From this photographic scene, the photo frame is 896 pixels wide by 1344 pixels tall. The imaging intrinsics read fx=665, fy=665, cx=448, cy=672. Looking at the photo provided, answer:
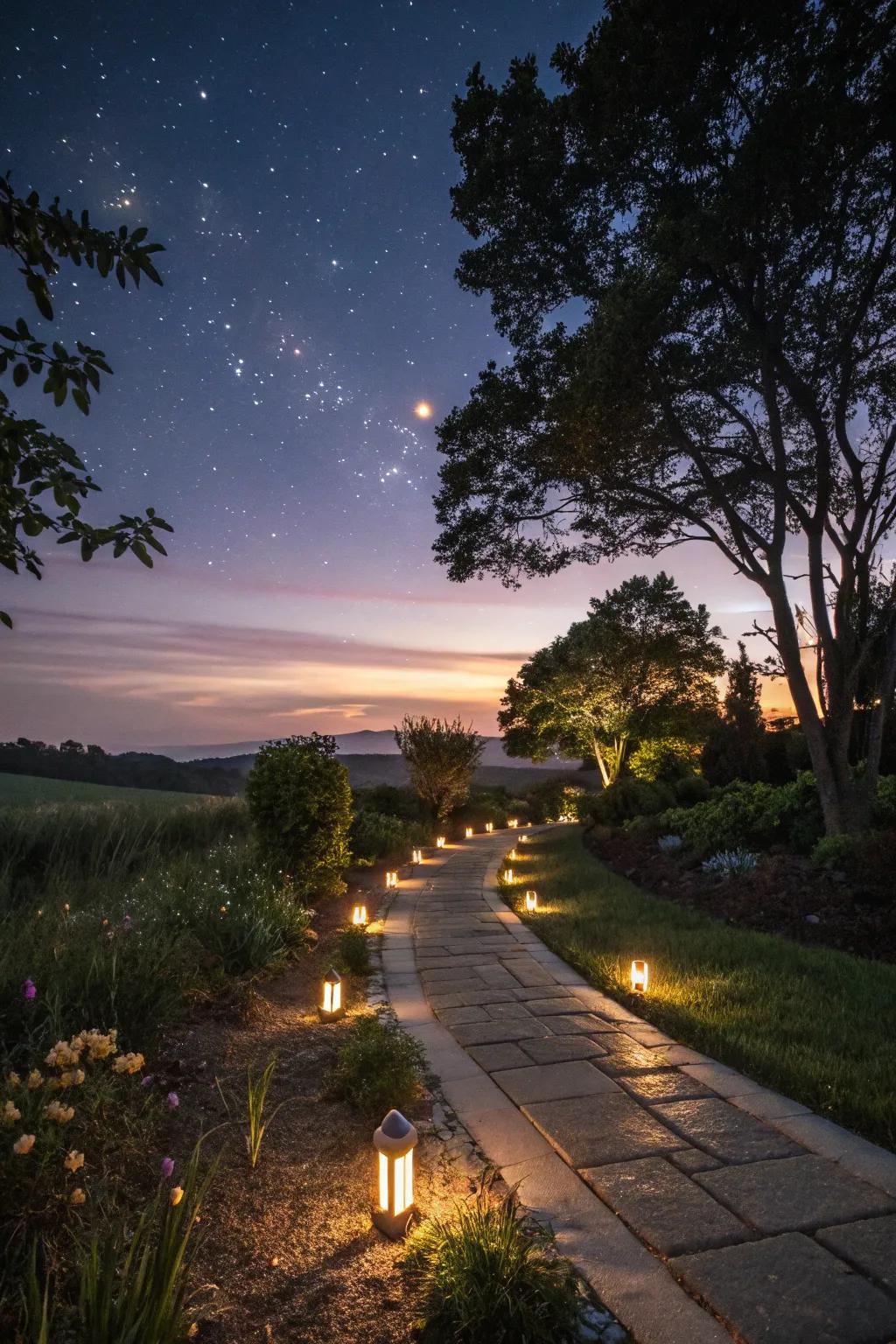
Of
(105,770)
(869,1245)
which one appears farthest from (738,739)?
(105,770)

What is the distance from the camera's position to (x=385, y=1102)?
3348mm

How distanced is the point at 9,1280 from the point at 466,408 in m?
9.66

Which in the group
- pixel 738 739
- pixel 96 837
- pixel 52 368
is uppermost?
pixel 52 368

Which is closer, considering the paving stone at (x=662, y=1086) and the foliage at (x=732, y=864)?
the paving stone at (x=662, y=1086)

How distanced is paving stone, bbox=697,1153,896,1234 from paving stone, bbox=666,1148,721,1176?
0.05m

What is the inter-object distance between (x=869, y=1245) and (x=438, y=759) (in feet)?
49.3

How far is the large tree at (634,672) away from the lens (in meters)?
23.5

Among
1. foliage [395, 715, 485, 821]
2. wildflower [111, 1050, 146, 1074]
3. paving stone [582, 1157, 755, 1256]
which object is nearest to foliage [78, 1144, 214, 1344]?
wildflower [111, 1050, 146, 1074]

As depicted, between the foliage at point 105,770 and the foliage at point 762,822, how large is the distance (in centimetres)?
2081

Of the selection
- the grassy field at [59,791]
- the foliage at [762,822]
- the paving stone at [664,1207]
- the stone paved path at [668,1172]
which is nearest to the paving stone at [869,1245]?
→ the stone paved path at [668,1172]

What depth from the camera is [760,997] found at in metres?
4.93

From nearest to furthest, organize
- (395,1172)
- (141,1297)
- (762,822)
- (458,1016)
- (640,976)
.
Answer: (141,1297) < (395,1172) < (458,1016) < (640,976) < (762,822)

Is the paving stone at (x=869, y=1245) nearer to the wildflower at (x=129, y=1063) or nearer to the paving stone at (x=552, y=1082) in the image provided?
the paving stone at (x=552, y=1082)

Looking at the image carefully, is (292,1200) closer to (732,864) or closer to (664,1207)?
(664,1207)
